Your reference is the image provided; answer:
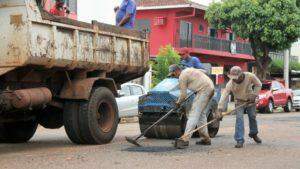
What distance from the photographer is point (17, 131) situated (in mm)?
13422

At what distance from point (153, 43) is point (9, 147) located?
27.2m

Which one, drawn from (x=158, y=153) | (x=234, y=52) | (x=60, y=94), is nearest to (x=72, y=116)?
(x=60, y=94)

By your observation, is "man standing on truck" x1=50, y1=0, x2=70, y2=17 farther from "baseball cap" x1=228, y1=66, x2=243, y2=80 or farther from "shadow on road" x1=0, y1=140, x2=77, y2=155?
"baseball cap" x1=228, y1=66, x2=243, y2=80

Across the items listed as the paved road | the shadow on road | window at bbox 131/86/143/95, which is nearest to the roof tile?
window at bbox 131/86/143/95

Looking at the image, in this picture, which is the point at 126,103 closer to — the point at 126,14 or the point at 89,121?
the point at 126,14

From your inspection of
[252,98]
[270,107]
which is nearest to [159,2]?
[270,107]

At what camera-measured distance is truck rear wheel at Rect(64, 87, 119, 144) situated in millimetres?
12078

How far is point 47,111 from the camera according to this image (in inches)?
509

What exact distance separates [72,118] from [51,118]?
3.96 ft

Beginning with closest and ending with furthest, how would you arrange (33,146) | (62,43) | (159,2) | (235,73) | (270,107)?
1. (62,43)
2. (235,73)
3. (33,146)
4. (270,107)
5. (159,2)

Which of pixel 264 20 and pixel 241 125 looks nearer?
pixel 241 125

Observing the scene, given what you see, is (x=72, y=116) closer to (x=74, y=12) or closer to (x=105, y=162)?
(x=105, y=162)

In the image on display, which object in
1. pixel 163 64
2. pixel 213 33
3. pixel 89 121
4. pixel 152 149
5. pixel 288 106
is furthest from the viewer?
pixel 213 33

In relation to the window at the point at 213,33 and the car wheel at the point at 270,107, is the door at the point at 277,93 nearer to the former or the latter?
the car wheel at the point at 270,107
